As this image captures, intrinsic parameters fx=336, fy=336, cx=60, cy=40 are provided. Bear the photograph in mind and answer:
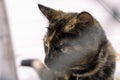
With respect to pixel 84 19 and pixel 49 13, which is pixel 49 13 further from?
pixel 84 19

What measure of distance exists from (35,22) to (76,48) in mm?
209

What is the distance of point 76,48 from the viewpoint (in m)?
0.76

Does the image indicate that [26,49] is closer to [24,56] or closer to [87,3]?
[24,56]

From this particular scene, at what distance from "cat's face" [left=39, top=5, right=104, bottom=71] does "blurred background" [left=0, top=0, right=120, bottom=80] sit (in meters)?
0.08

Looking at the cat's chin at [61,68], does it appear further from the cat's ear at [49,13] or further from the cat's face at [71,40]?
the cat's ear at [49,13]

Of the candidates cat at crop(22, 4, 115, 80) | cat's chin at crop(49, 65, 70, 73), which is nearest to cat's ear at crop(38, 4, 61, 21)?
cat at crop(22, 4, 115, 80)

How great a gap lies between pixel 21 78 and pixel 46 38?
170 millimetres

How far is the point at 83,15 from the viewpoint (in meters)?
0.72

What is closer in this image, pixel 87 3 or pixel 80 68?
pixel 80 68

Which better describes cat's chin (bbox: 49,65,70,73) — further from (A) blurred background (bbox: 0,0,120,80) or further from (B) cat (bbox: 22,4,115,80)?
(A) blurred background (bbox: 0,0,120,80)

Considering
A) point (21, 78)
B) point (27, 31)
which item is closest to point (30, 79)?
point (21, 78)

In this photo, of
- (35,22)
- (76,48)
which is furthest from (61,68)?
(35,22)

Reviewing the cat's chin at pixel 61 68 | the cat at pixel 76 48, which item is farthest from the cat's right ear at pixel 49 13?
the cat's chin at pixel 61 68

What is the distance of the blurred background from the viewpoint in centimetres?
90
